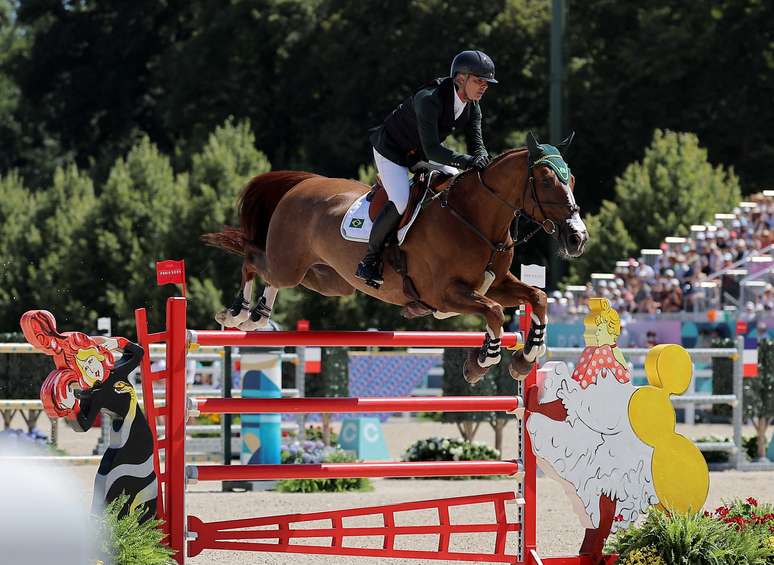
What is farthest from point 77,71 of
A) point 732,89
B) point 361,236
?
point 361,236

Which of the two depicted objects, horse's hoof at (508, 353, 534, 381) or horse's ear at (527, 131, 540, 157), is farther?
horse's hoof at (508, 353, 534, 381)

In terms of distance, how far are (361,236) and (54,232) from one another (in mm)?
19595

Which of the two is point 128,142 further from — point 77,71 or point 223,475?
point 223,475

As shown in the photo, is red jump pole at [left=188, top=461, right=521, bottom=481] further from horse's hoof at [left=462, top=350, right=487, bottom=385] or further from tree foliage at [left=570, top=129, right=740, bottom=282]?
tree foliage at [left=570, top=129, right=740, bottom=282]

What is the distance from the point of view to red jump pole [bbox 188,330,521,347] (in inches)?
217

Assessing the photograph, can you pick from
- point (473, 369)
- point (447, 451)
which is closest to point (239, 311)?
point (473, 369)

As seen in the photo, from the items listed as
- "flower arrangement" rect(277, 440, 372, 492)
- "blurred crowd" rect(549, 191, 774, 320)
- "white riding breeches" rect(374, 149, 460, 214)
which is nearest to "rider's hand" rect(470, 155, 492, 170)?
"white riding breeches" rect(374, 149, 460, 214)

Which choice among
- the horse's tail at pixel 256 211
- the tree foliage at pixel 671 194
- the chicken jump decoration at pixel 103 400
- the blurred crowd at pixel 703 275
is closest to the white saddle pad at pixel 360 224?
the horse's tail at pixel 256 211

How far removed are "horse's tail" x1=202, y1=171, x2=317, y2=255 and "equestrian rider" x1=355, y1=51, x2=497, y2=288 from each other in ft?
2.87

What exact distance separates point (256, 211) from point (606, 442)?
2.34m

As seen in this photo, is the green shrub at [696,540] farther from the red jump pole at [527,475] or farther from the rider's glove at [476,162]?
the rider's glove at [476,162]

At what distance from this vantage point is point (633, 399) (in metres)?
6.05

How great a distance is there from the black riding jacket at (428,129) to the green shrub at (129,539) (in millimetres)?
2092

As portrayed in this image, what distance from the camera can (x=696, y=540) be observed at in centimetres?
567
